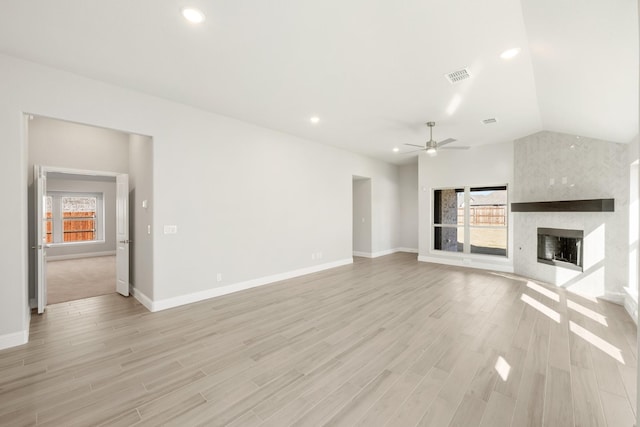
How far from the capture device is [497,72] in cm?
318

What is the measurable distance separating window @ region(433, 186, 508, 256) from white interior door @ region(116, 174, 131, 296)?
7424mm

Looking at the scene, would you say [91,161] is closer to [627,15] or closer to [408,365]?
[408,365]

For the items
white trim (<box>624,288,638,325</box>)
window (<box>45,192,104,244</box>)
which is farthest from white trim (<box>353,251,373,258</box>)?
window (<box>45,192,104,244</box>)

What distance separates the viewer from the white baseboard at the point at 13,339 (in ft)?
9.18

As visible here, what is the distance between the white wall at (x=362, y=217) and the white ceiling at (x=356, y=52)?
3962 millimetres

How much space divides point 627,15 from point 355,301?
4017mm

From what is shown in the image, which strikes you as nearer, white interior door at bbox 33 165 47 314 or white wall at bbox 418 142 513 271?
white interior door at bbox 33 165 47 314

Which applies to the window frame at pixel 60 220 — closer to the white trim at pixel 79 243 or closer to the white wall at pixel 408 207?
the white trim at pixel 79 243

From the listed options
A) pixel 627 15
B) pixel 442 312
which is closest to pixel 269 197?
pixel 442 312

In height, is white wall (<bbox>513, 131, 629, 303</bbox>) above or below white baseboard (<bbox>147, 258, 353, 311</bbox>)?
above

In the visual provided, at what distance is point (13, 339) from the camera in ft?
9.35

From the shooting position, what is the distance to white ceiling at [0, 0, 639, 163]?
218 centimetres

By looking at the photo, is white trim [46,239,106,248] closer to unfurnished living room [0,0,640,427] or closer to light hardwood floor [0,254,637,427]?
unfurnished living room [0,0,640,427]

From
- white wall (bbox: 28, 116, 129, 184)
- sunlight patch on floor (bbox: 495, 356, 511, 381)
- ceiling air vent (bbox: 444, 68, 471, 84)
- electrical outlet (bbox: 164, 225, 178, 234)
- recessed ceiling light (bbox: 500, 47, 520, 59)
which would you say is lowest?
sunlight patch on floor (bbox: 495, 356, 511, 381)
